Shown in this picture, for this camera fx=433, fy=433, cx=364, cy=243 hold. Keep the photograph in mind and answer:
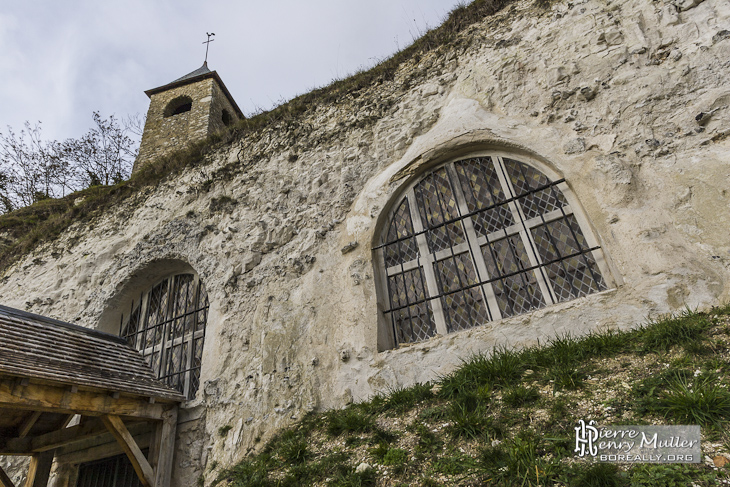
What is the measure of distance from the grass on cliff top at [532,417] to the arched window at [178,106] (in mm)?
11281

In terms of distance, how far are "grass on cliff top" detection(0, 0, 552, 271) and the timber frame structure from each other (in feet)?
11.5

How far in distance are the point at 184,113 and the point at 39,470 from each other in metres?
9.28

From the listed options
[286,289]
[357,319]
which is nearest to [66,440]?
[286,289]

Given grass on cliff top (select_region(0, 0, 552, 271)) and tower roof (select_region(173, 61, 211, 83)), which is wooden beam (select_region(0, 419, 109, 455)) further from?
tower roof (select_region(173, 61, 211, 83))

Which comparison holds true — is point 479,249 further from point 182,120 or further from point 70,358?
point 182,120

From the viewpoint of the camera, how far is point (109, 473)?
521 centimetres

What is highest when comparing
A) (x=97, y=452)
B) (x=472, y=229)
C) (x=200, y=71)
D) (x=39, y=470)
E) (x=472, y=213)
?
(x=200, y=71)

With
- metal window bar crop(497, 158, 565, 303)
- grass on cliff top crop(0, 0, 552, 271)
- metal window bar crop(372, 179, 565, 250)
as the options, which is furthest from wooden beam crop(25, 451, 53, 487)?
metal window bar crop(497, 158, 565, 303)

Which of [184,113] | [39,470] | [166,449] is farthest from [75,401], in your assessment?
[184,113]

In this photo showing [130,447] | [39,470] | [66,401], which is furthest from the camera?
[39,470]

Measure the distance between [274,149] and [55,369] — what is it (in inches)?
161

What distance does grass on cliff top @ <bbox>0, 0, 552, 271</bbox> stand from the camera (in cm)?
625

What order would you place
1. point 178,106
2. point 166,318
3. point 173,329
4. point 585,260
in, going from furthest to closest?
point 178,106 → point 166,318 → point 173,329 → point 585,260

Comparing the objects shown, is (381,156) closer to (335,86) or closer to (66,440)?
(335,86)
